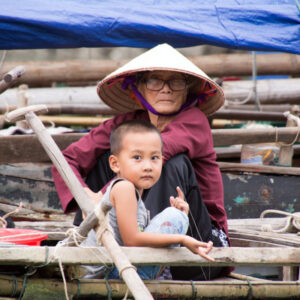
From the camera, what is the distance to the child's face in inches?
97.6

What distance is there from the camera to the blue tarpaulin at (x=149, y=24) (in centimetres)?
386

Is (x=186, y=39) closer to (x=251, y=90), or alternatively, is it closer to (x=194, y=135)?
(x=194, y=135)

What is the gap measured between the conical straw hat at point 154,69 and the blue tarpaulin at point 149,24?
0.60 m

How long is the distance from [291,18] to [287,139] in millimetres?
956

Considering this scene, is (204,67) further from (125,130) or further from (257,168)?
(125,130)

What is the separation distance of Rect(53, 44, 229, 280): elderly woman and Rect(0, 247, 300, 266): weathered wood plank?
17.8 inches

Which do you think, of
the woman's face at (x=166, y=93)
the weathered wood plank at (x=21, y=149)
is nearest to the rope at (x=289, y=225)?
the woman's face at (x=166, y=93)

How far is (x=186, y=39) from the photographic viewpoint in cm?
397

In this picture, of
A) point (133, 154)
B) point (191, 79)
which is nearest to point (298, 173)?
point (191, 79)

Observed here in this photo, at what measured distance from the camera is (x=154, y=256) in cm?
217

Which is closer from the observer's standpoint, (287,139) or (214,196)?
(214,196)

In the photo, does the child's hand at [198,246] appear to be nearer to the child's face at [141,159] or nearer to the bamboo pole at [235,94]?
the child's face at [141,159]

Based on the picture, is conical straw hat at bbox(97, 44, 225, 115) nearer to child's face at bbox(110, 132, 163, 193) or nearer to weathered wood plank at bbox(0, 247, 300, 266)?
child's face at bbox(110, 132, 163, 193)

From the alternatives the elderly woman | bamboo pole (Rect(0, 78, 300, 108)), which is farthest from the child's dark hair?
bamboo pole (Rect(0, 78, 300, 108))
